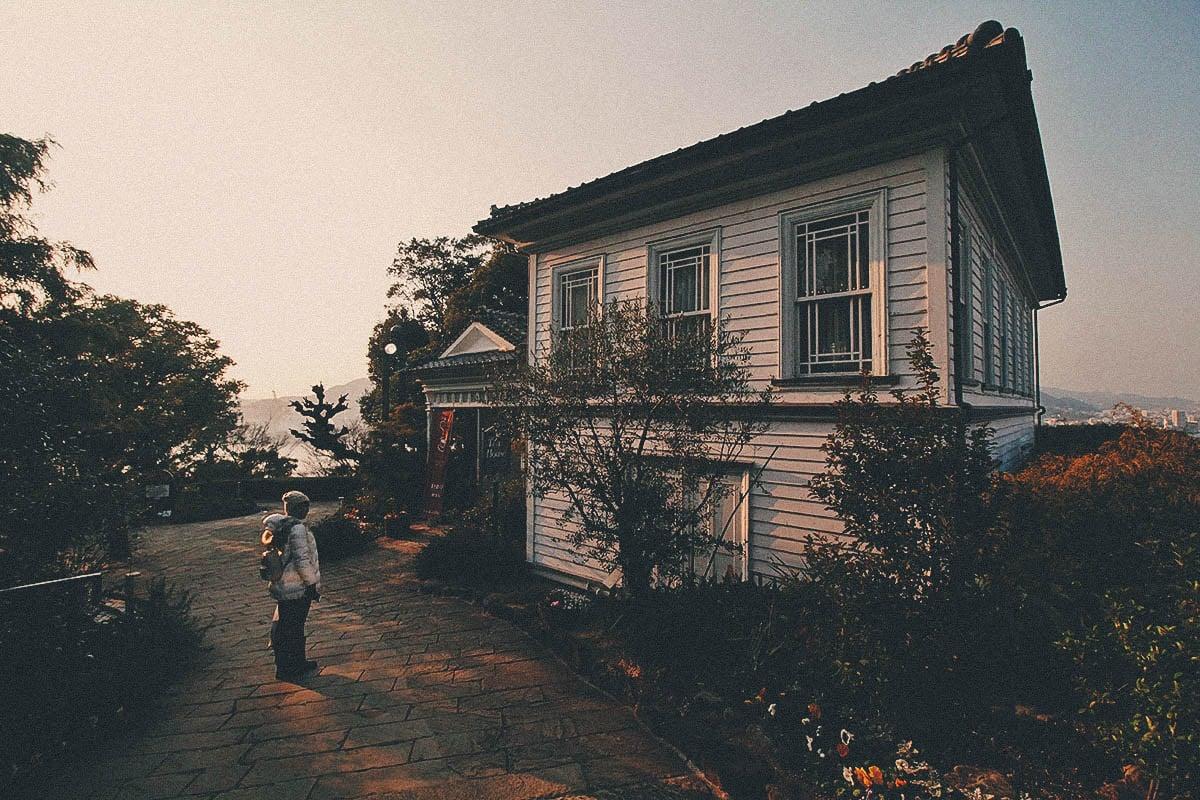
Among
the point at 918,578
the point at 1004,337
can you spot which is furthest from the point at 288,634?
the point at 1004,337

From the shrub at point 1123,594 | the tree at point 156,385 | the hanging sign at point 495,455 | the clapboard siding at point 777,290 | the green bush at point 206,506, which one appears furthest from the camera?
the green bush at point 206,506

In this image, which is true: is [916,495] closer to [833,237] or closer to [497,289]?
[833,237]

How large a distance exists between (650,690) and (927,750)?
2205 millimetres

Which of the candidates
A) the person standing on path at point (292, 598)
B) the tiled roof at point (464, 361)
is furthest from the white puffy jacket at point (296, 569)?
the tiled roof at point (464, 361)

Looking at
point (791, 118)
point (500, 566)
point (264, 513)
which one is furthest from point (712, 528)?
point (264, 513)

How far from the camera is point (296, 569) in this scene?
5.95 m

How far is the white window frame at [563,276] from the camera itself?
8.73 m

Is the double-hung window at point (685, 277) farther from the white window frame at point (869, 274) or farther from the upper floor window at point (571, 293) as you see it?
the upper floor window at point (571, 293)

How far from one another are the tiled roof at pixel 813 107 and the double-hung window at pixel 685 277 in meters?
1.06

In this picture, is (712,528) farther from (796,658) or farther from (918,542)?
(918,542)

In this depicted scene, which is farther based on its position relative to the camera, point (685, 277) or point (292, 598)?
point (685, 277)

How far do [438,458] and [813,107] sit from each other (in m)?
12.1

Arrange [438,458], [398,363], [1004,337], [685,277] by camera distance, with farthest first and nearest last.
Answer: [398,363], [438,458], [1004,337], [685,277]

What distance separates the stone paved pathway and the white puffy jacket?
99 cm
